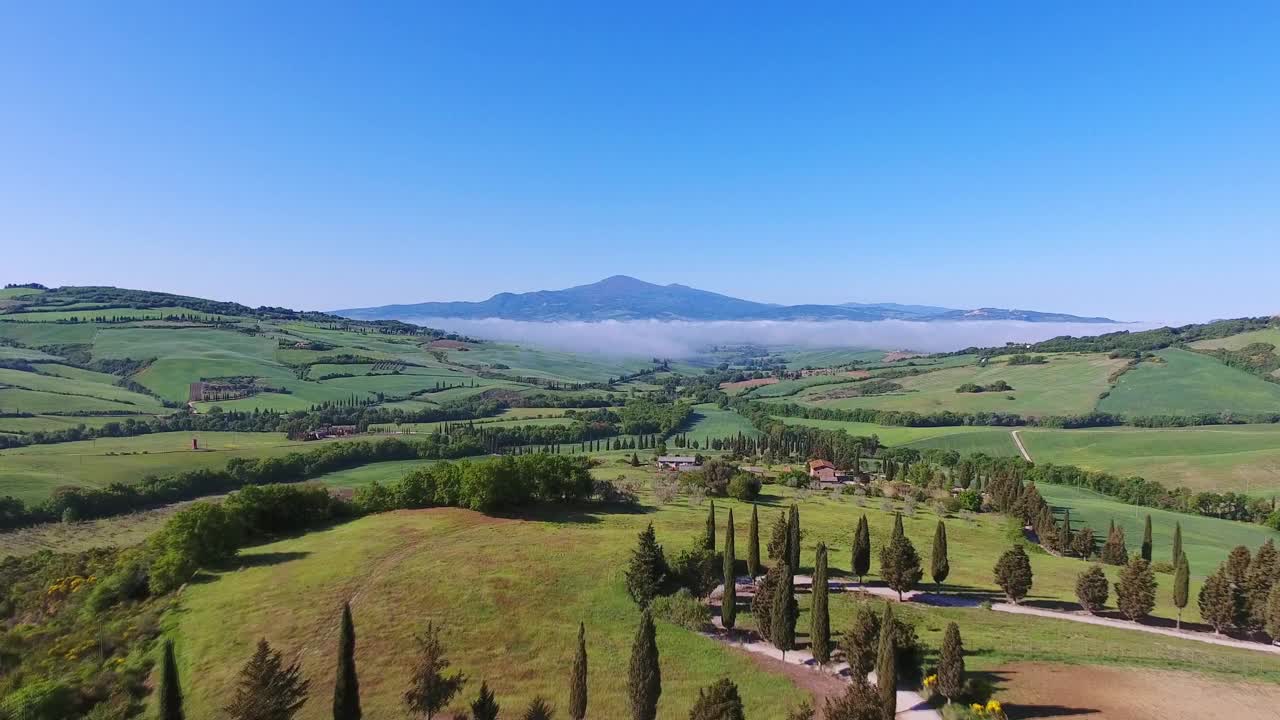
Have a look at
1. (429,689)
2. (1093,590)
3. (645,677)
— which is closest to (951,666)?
(645,677)

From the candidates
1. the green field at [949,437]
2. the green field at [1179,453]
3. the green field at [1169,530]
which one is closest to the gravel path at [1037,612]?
the green field at [1169,530]

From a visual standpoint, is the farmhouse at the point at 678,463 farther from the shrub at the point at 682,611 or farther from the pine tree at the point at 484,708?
the pine tree at the point at 484,708

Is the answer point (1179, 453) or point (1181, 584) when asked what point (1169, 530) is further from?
point (1179, 453)

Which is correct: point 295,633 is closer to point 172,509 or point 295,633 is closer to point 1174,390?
point 172,509

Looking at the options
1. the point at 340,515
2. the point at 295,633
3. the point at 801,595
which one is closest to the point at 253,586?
the point at 295,633

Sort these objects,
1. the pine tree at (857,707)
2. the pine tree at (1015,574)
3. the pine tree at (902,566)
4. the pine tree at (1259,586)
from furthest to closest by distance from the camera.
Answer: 1. the pine tree at (902,566)
2. the pine tree at (1015,574)
3. the pine tree at (1259,586)
4. the pine tree at (857,707)
